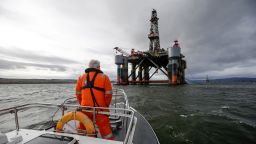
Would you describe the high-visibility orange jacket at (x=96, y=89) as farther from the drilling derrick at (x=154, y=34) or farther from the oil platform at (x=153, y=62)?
the drilling derrick at (x=154, y=34)

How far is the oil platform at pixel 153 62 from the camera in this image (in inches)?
1350

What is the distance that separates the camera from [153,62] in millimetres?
40938

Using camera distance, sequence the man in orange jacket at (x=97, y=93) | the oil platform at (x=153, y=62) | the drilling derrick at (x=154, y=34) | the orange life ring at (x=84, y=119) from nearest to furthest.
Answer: the orange life ring at (x=84, y=119) < the man in orange jacket at (x=97, y=93) < the oil platform at (x=153, y=62) < the drilling derrick at (x=154, y=34)

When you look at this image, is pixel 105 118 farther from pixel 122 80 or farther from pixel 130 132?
pixel 122 80

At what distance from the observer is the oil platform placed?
3428 cm

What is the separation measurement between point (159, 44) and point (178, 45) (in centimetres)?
1391

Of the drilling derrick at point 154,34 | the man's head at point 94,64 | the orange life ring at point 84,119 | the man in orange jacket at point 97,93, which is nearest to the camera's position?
the orange life ring at point 84,119

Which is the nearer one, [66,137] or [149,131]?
[66,137]

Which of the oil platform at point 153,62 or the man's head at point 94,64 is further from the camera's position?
the oil platform at point 153,62

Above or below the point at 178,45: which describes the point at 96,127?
below

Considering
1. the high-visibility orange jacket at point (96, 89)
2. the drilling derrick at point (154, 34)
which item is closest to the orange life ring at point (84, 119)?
the high-visibility orange jacket at point (96, 89)

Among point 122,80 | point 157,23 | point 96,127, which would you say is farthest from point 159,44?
point 96,127

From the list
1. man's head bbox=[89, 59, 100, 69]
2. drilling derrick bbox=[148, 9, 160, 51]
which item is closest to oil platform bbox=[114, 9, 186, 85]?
drilling derrick bbox=[148, 9, 160, 51]

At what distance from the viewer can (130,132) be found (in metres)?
1.81
